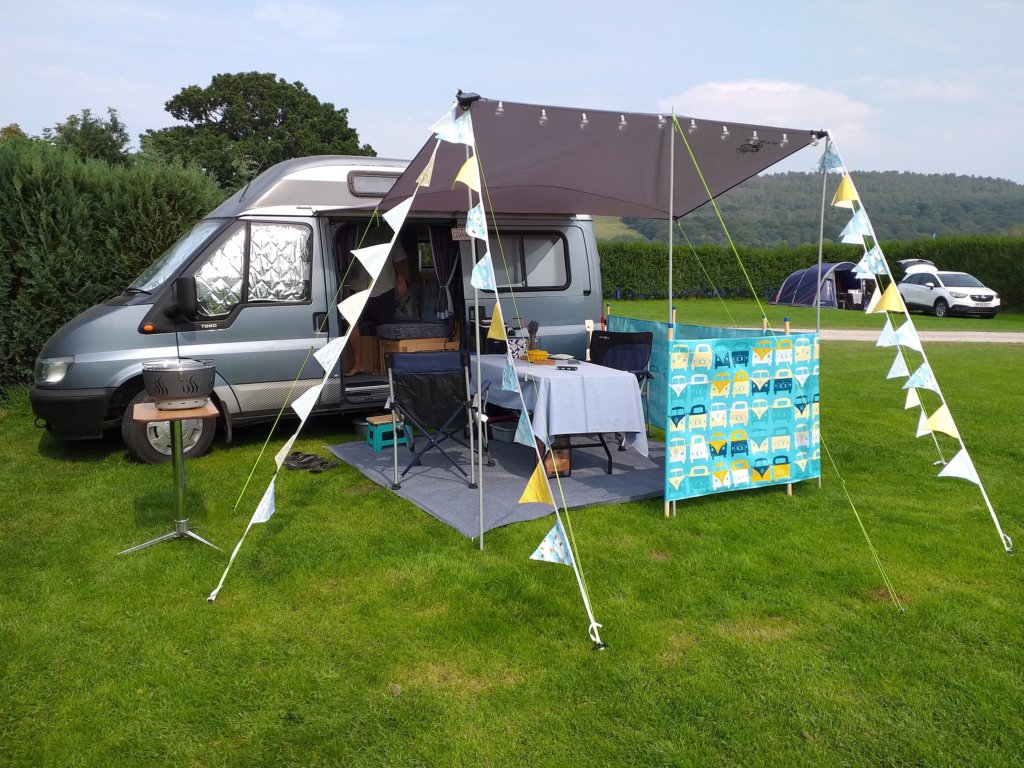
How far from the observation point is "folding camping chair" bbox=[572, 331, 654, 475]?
6145 millimetres

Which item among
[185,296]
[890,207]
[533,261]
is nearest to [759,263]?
[533,261]

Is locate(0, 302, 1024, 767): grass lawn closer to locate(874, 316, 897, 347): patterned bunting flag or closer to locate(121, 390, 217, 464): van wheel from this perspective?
locate(121, 390, 217, 464): van wheel

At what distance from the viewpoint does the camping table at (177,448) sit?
382cm

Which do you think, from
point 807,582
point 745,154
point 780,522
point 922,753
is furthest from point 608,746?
point 745,154

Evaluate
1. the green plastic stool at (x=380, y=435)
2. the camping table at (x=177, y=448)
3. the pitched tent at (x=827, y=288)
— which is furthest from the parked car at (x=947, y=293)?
the camping table at (x=177, y=448)

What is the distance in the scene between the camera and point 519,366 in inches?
217

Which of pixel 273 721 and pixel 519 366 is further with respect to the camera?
pixel 519 366

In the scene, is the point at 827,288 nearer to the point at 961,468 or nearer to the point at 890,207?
the point at 961,468

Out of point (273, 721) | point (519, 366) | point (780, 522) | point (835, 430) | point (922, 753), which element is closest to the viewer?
point (922, 753)

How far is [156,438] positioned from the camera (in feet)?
19.1

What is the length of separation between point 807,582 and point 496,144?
3.03m

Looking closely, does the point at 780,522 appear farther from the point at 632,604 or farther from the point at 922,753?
the point at 922,753

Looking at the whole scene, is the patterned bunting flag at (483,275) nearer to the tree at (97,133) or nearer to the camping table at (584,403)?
the camping table at (584,403)

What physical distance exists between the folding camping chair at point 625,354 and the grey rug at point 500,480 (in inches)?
12.3
